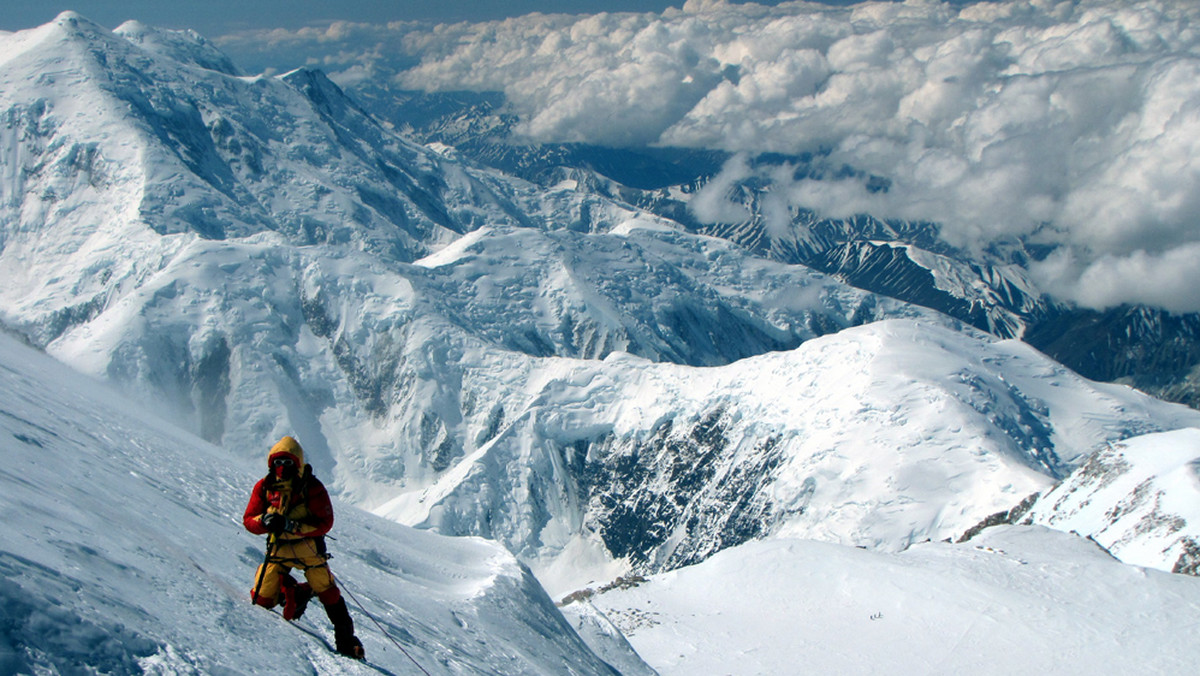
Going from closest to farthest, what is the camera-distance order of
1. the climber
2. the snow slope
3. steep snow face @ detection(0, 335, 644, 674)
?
steep snow face @ detection(0, 335, 644, 674) < the climber < the snow slope

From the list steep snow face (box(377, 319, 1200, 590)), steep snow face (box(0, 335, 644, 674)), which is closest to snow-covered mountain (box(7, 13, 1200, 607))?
steep snow face (box(377, 319, 1200, 590))

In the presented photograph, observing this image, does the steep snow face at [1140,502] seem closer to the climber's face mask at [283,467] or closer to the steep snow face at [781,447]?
the steep snow face at [781,447]

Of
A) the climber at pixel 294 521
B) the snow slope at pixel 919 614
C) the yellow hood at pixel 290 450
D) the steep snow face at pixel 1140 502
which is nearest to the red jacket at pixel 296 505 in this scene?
the climber at pixel 294 521

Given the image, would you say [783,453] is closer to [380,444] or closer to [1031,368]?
[1031,368]

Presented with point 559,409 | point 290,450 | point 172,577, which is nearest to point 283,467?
point 290,450

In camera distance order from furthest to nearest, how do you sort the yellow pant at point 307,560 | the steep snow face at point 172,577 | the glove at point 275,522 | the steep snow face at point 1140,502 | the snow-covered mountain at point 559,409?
the snow-covered mountain at point 559,409 < the steep snow face at point 1140,502 < the yellow pant at point 307,560 < the glove at point 275,522 < the steep snow face at point 172,577

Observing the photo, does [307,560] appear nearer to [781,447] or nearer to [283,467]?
[283,467]

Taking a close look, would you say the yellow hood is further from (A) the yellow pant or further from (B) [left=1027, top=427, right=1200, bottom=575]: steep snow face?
(B) [left=1027, top=427, right=1200, bottom=575]: steep snow face
